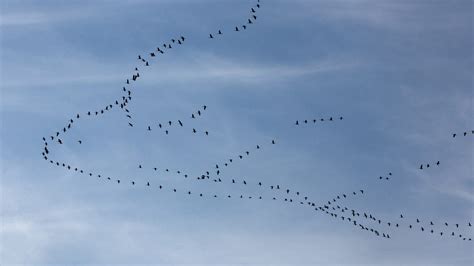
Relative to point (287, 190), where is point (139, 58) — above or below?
above

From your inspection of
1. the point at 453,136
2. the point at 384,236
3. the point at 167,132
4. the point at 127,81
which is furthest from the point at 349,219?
the point at 127,81

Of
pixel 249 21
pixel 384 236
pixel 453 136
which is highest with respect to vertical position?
pixel 249 21

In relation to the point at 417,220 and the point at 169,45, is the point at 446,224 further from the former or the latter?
the point at 169,45

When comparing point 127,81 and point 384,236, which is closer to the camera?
point 127,81

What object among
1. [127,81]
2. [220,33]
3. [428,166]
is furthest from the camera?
[428,166]

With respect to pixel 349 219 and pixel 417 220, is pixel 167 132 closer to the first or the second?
pixel 349 219

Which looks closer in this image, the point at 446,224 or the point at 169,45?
the point at 169,45

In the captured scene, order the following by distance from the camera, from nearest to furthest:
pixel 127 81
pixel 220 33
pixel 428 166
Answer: pixel 220 33, pixel 127 81, pixel 428 166

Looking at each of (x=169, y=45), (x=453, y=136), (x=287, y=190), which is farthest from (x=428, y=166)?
(x=169, y=45)

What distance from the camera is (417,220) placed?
379ft

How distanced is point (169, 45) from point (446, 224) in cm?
4236

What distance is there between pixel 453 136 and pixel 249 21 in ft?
93.5

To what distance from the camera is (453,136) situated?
107 m

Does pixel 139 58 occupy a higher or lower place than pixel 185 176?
higher
